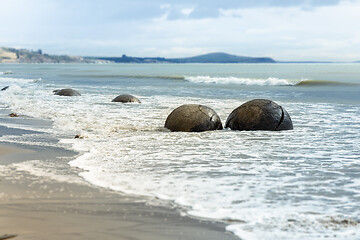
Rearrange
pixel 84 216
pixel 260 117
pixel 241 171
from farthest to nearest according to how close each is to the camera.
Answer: pixel 260 117, pixel 241 171, pixel 84 216

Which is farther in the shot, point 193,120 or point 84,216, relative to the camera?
point 193,120

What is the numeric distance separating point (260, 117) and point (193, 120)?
1.49 meters

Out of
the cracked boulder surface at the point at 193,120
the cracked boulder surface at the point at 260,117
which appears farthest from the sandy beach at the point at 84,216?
the cracked boulder surface at the point at 260,117

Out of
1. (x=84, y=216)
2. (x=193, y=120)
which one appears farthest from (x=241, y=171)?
(x=193, y=120)

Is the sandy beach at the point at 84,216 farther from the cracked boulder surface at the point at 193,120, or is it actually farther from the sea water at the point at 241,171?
the cracked boulder surface at the point at 193,120

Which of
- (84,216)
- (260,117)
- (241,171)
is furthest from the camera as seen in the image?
(260,117)

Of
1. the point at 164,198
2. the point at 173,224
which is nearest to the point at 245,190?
the point at 164,198

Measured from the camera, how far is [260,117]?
10047 millimetres

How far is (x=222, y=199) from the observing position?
4.84m

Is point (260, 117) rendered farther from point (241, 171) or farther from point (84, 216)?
point (84, 216)

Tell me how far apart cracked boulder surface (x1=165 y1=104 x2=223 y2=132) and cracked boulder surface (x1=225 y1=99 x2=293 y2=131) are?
51 cm

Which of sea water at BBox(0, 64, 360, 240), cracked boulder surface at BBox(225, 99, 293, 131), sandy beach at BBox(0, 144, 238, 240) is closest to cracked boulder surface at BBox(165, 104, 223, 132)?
sea water at BBox(0, 64, 360, 240)

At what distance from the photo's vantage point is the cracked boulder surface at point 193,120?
396 inches

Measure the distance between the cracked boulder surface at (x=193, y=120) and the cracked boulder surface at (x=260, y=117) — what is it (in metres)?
0.51
